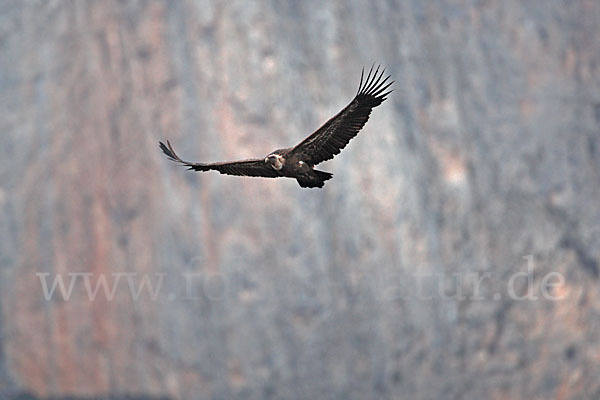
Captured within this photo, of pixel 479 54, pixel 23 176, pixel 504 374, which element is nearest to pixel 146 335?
pixel 23 176

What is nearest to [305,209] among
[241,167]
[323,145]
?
[241,167]

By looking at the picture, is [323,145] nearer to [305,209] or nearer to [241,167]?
[241,167]

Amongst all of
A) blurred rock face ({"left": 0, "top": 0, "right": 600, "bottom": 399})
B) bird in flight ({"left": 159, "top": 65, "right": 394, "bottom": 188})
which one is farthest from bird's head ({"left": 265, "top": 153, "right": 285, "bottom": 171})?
blurred rock face ({"left": 0, "top": 0, "right": 600, "bottom": 399})

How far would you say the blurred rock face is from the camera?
10102 millimetres

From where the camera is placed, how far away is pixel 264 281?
33.0 feet

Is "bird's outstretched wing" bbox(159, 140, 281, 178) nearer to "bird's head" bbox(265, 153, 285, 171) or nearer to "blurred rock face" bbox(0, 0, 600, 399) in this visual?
"bird's head" bbox(265, 153, 285, 171)

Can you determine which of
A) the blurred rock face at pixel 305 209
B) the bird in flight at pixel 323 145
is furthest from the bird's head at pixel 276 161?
the blurred rock face at pixel 305 209

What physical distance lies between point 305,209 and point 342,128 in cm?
428

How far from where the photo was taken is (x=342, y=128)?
233 inches

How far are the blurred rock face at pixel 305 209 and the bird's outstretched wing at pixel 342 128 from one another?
4193mm

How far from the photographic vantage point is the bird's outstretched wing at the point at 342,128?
584 centimetres

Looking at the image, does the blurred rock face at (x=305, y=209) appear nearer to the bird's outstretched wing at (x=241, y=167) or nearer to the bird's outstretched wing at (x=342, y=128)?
the bird's outstretched wing at (x=241, y=167)

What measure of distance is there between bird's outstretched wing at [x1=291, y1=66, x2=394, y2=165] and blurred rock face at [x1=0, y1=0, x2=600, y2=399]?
13.8ft

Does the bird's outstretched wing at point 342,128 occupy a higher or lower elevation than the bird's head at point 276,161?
higher
